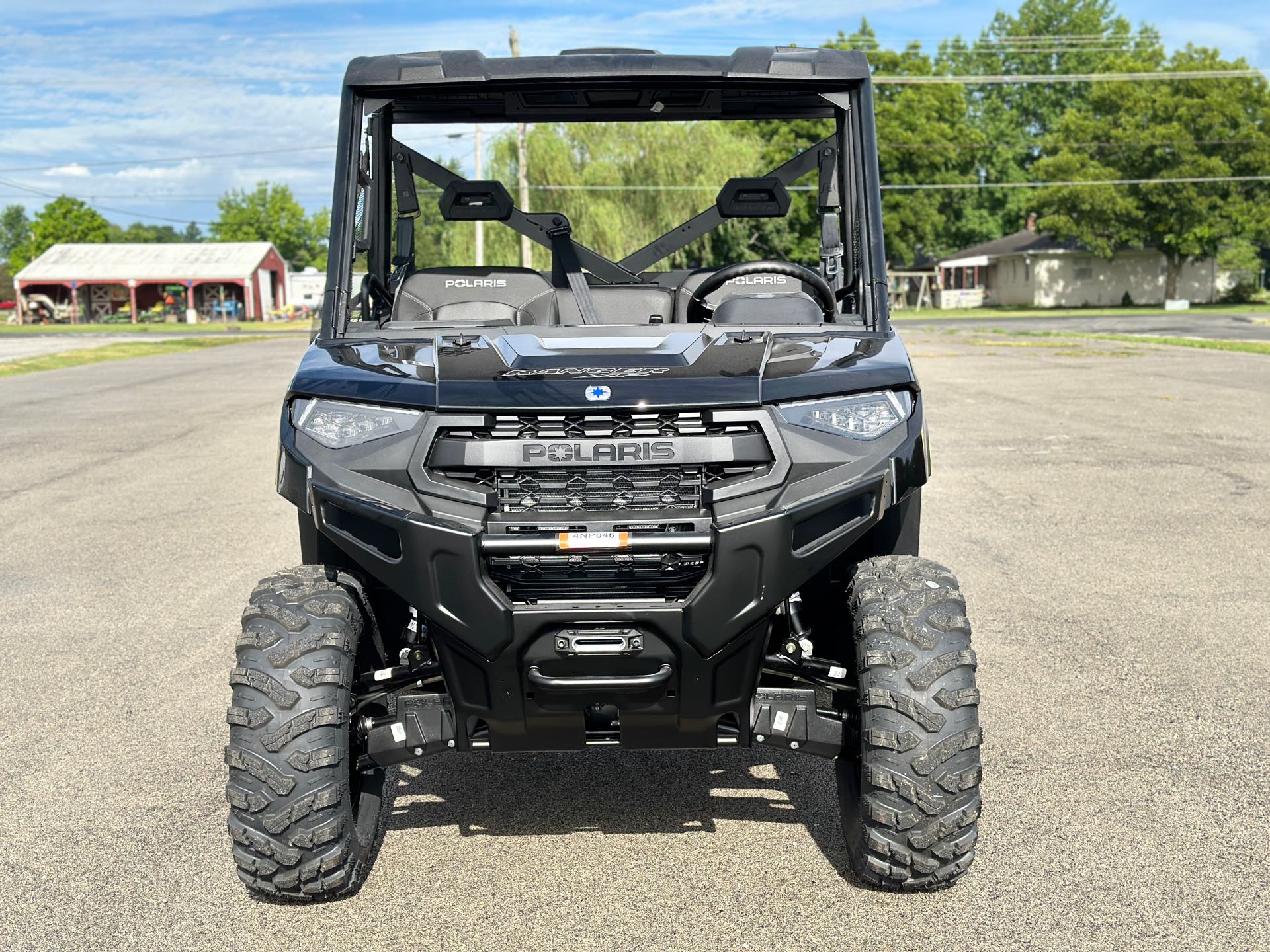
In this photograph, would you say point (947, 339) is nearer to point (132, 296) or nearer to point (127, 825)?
point (127, 825)

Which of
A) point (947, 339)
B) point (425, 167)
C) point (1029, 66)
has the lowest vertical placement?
point (947, 339)

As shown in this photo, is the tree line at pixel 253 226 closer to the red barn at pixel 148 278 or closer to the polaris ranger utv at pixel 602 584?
the red barn at pixel 148 278

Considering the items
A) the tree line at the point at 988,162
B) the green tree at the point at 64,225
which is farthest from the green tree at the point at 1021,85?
the green tree at the point at 64,225

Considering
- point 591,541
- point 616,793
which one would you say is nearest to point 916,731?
point 591,541

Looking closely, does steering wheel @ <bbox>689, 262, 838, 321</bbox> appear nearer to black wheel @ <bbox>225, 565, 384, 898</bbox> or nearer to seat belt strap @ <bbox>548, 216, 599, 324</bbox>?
seat belt strap @ <bbox>548, 216, 599, 324</bbox>

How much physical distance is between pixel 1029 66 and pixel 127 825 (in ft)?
324

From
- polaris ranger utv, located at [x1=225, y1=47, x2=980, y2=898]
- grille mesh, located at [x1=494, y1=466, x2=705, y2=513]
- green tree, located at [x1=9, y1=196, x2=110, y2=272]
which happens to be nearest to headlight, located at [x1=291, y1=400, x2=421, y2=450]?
polaris ranger utv, located at [x1=225, y1=47, x2=980, y2=898]

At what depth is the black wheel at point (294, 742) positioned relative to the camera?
340cm

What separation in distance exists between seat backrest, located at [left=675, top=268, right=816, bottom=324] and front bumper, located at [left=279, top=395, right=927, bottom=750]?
4.05 feet

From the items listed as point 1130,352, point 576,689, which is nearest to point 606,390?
point 576,689

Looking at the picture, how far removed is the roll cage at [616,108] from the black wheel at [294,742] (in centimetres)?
105

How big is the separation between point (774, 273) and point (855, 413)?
4.16ft

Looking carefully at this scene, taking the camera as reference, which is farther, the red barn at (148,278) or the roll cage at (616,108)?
the red barn at (148,278)

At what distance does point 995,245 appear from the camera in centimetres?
7781
